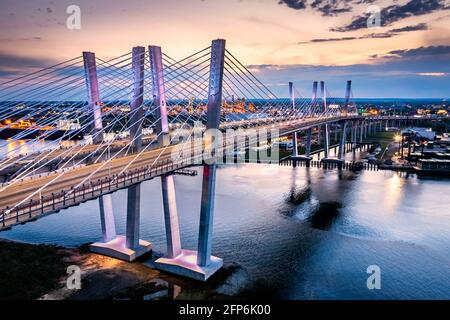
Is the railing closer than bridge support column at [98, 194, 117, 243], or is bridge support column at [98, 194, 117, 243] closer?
bridge support column at [98, 194, 117, 243]

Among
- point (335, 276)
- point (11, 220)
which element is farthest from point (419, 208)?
point (11, 220)

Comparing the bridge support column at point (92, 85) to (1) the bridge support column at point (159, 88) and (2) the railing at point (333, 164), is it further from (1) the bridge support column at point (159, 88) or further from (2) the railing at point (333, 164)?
(2) the railing at point (333, 164)

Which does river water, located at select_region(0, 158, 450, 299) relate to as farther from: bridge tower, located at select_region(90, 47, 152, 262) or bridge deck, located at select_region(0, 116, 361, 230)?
bridge deck, located at select_region(0, 116, 361, 230)

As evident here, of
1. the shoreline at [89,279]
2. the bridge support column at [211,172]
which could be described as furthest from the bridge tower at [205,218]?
the shoreline at [89,279]

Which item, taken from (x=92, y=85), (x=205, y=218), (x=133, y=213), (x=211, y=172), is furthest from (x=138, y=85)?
(x=205, y=218)

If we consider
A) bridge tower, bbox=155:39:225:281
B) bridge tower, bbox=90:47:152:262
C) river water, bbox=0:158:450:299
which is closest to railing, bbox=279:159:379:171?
river water, bbox=0:158:450:299
